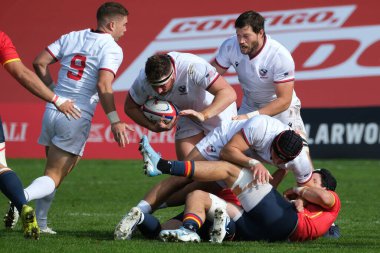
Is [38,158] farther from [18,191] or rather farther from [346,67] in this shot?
[18,191]

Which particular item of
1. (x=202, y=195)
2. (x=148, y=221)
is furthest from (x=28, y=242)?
(x=202, y=195)

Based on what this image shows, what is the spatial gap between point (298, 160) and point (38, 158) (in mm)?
12502

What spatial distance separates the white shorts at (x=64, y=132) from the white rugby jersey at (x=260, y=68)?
1899 millimetres

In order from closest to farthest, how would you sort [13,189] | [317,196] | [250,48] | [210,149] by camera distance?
1. [13,189]
2. [317,196]
3. [210,149]
4. [250,48]

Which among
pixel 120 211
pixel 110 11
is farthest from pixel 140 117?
pixel 120 211

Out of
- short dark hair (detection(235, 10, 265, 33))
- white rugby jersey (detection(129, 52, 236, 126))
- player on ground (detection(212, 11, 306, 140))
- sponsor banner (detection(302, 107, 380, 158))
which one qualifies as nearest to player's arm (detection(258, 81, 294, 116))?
player on ground (detection(212, 11, 306, 140))

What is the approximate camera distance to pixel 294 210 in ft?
26.2

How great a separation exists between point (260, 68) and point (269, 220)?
7.75 feet

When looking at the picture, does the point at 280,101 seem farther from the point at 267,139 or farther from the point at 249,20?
the point at 267,139

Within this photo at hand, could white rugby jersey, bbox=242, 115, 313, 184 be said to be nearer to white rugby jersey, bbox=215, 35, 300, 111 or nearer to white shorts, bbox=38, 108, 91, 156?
white rugby jersey, bbox=215, 35, 300, 111

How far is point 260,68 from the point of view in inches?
382

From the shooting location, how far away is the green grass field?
7387 mm

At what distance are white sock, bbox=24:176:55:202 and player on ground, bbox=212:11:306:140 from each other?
2085mm

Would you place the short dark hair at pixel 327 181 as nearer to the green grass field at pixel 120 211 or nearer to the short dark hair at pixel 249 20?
the green grass field at pixel 120 211
